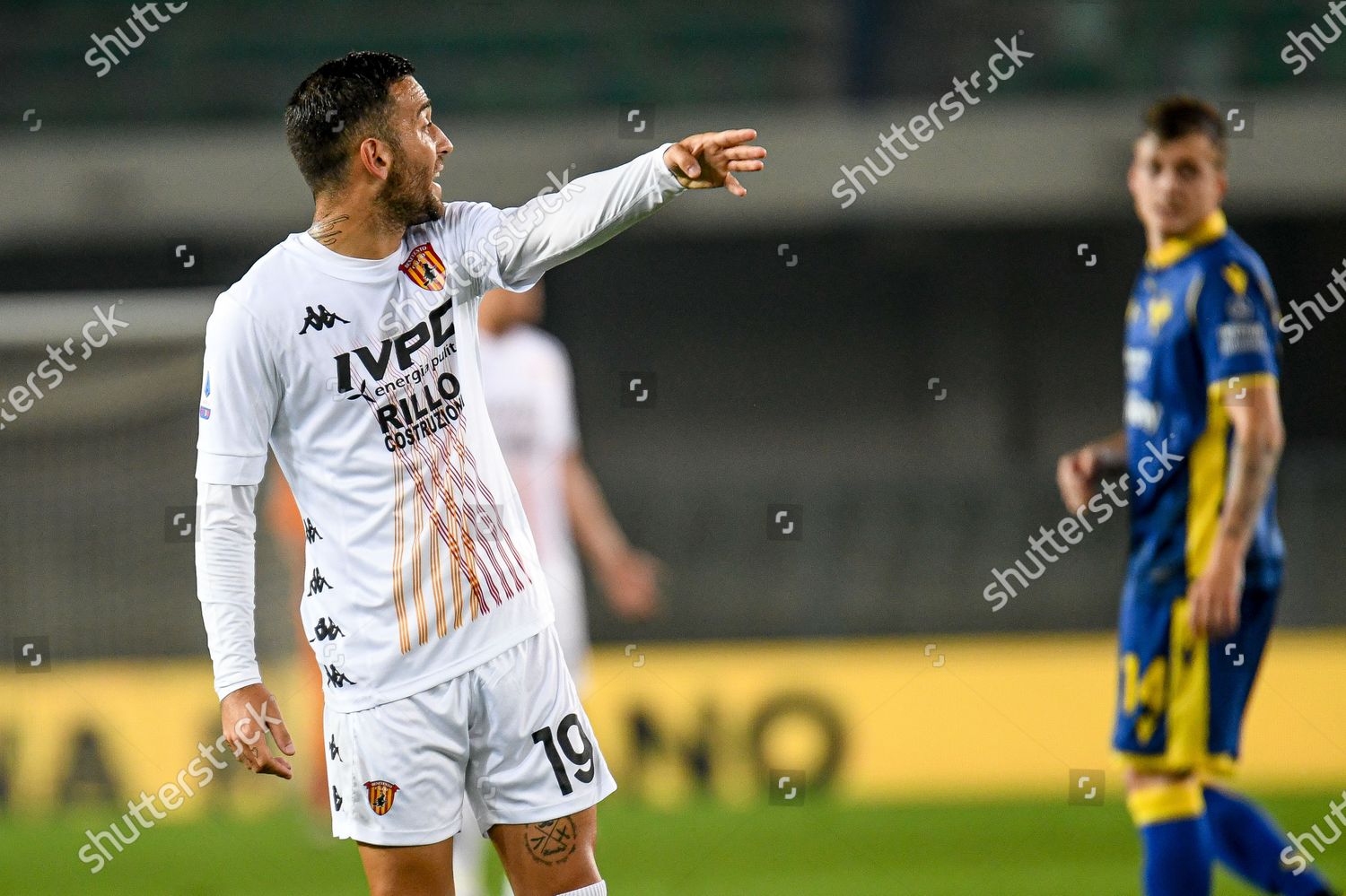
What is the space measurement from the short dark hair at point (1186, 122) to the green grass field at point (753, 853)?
7.65 ft

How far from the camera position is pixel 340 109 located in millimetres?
2709

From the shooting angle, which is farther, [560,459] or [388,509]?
[560,459]

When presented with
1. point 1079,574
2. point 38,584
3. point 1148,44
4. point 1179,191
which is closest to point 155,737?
point 38,584

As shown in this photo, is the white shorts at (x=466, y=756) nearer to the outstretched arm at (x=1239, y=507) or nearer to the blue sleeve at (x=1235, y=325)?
the outstretched arm at (x=1239, y=507)

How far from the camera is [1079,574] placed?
32.9 ft

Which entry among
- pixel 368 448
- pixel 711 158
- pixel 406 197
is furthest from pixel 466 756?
pixel 711 158

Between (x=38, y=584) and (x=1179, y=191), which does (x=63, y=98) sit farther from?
(x=1179, y=191)

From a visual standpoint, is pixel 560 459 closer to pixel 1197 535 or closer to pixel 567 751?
pixel 1197 535

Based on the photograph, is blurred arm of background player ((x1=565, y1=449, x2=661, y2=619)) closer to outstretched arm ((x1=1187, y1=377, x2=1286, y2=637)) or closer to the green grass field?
the green grass field

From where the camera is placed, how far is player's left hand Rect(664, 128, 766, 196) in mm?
2564

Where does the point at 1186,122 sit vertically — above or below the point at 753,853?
above

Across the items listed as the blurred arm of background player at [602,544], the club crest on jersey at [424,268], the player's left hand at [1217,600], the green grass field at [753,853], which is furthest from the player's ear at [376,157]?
the green grass field at [753,853]

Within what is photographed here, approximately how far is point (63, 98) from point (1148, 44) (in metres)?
9.59

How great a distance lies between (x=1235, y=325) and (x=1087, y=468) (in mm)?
486
